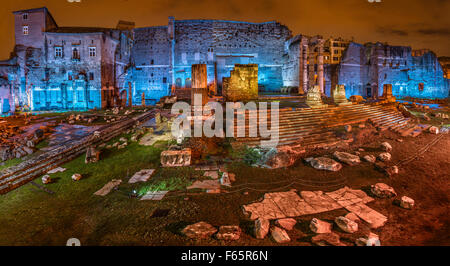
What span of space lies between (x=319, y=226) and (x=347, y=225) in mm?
501

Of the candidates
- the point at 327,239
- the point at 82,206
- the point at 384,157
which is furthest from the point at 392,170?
the point at 82,206

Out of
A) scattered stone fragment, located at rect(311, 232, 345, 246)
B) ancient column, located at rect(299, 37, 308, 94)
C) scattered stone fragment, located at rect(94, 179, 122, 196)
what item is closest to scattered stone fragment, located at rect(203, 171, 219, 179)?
scattered stone fragment, located at rect(94, 179, 122, 196)

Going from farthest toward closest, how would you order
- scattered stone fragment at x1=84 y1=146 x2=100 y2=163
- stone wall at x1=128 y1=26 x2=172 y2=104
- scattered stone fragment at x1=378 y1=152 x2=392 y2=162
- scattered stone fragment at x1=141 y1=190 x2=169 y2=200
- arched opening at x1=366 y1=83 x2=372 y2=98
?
arched opening at x1=366 y1=83 x2=372 y2=98, stone wall at x1=128 y1=26 x2=172 y2=104, scattered stone fragment at x1=84 y1=146 x2=100 y2=163, scattered stone fragment at x1=378 y1=152 x2=392 y2=162, scattered stone fragment at x1=141 y1=190 x2=169 y2=200

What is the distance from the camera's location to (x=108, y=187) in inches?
247

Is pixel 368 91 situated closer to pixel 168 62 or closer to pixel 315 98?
pixel 315 98

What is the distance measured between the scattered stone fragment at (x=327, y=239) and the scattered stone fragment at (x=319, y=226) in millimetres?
76

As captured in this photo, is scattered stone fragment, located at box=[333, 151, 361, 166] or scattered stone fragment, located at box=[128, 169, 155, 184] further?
scattered stone fragment, located at box=[333, 151, 361, 166]

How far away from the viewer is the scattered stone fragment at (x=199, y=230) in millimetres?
3980

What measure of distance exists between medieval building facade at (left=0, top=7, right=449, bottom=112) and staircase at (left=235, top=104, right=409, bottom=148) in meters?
13.0

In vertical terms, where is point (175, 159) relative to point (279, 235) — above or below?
above

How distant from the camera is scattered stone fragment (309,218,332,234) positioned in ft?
13.4

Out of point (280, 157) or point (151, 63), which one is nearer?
point (280, 157)

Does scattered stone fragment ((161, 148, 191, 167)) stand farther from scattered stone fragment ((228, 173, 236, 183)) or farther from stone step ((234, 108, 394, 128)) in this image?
stone step ((234, 108, 394, 128))

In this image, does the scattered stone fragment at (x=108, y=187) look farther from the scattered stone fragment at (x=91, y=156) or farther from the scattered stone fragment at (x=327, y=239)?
the scattered stone fragment at (x=327, y=239)
